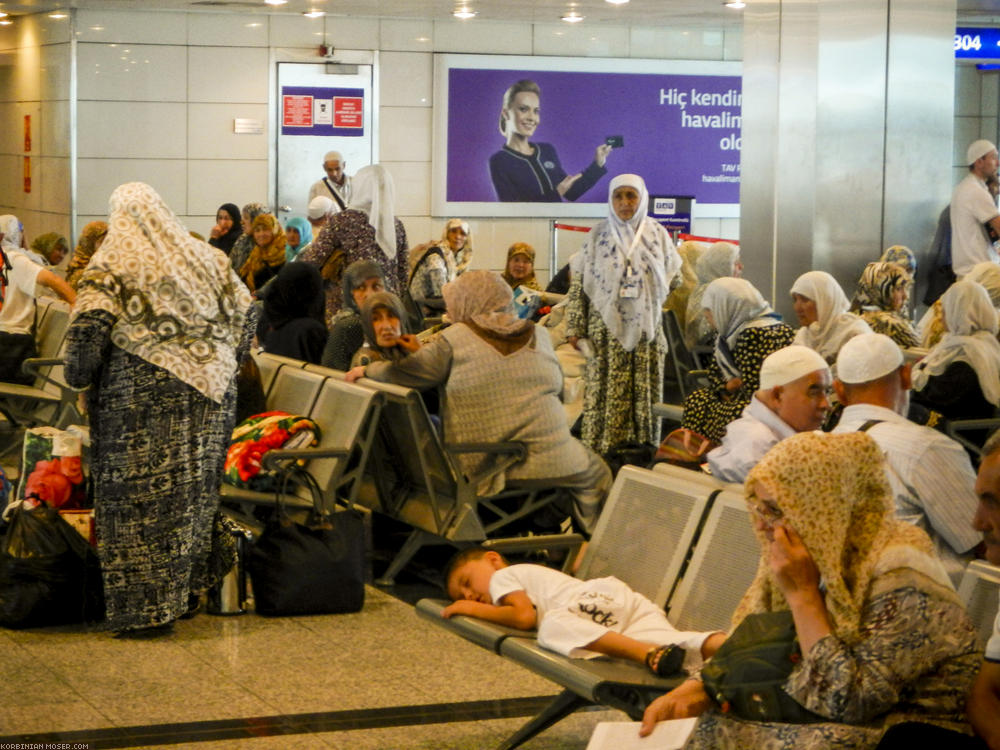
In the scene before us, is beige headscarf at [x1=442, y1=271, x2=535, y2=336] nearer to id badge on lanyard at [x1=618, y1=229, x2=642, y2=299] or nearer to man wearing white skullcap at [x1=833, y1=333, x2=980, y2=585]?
man wearing white skullcap at [x1=833, y1=333, x2=980, y2=585]

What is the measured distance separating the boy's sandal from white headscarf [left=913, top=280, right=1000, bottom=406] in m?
3.95

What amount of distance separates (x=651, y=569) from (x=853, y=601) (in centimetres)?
133

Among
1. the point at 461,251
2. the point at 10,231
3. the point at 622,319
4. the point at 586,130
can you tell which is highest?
the point at 586,130

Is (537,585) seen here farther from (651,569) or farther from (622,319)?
(622,319)

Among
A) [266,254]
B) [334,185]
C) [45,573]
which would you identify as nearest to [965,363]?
[45,573]

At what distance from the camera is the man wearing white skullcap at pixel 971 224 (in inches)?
420

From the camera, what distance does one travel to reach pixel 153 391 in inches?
222

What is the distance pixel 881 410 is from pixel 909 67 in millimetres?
5902

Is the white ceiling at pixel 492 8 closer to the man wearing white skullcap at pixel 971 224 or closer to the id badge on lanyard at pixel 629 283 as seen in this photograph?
the man wearing white skullcap at pixel 971 224

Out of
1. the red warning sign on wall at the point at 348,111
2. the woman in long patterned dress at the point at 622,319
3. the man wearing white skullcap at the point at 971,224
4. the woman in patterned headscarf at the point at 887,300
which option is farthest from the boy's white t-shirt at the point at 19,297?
the red warning sign on wall at the point at 348,111

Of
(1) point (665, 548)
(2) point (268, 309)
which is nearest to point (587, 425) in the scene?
(2) point (268, 309)

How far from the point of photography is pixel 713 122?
18891 millimetres

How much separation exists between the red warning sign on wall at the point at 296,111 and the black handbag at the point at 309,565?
11.8 m

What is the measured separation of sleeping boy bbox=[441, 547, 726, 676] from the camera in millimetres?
3781
